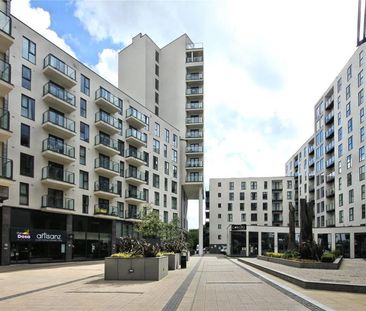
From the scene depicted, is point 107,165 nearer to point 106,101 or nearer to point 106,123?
point 106,123

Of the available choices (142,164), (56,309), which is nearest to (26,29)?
(142,164)

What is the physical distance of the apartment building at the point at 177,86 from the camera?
3113 inches

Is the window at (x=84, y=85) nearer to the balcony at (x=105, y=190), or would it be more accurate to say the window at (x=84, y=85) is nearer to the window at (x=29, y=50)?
the window at (x=29, y=50)

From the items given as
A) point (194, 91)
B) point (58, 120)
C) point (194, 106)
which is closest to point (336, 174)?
point (194, 106)

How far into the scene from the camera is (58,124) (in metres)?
43.4

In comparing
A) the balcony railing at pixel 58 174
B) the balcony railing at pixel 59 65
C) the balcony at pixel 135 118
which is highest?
the balcony railing at pixel 59 65

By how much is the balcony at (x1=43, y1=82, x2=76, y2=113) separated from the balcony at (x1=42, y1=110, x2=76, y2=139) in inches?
38.5

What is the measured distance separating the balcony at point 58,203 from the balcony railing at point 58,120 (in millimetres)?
6596

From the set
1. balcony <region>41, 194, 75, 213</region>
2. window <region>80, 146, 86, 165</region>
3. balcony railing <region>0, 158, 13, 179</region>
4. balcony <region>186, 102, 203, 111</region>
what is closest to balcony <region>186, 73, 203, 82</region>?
balcony <region>186, 102, 203, 111</region>

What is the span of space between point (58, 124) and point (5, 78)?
9204 mm

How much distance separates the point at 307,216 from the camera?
32.5 meters

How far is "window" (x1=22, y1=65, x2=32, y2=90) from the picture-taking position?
132 ft

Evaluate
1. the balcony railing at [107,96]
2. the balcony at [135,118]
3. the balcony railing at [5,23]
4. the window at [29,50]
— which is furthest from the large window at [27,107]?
the balcony at [135,118]

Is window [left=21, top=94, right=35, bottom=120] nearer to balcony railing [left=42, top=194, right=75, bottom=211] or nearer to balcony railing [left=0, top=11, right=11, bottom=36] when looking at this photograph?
balcony railing [left=0, top=11, right=11, bottom=36]
